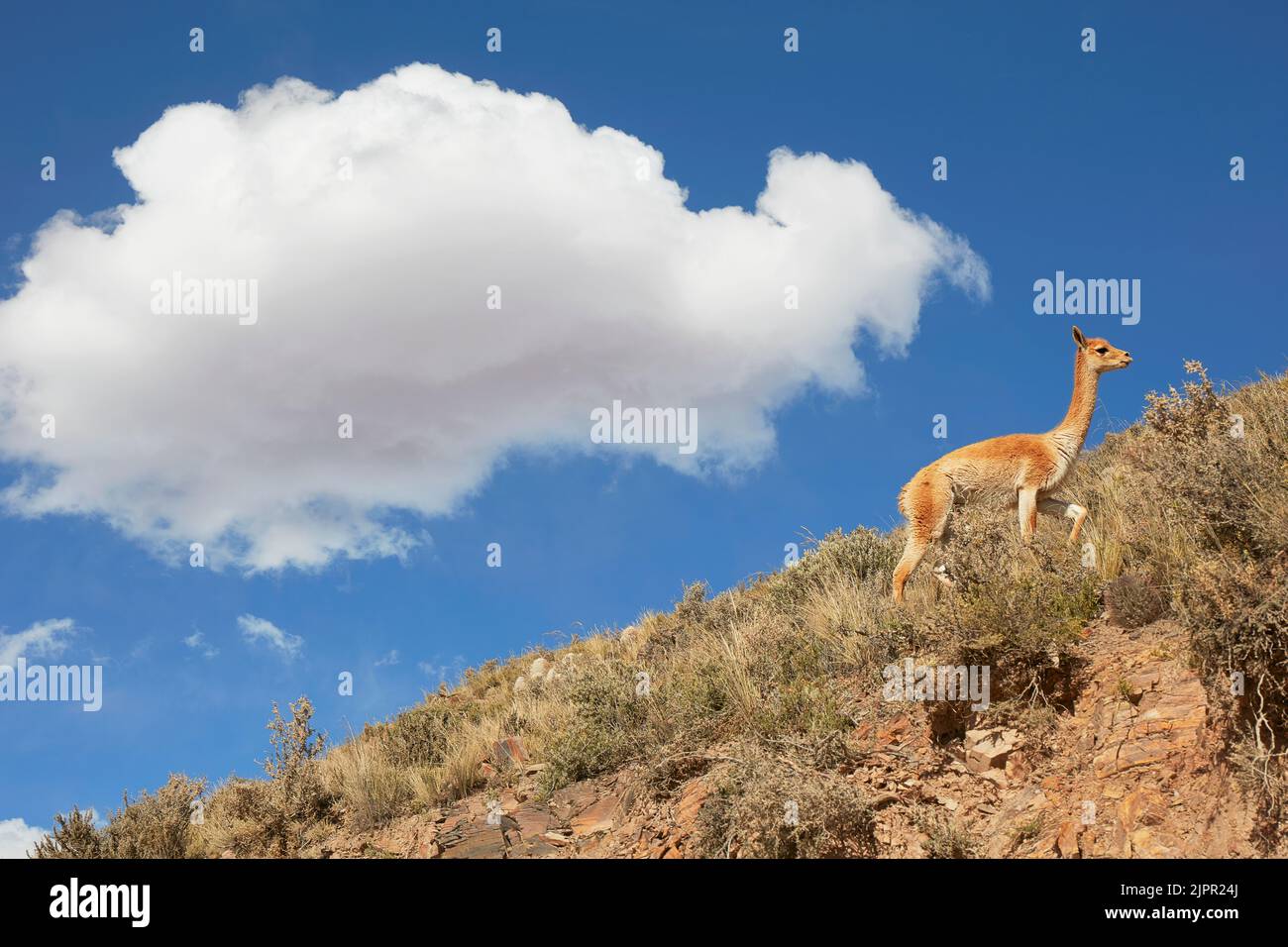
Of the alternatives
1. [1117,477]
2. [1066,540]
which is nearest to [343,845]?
[1066,540]

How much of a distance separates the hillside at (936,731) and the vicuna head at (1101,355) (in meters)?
1.39

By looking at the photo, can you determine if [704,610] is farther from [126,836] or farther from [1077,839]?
[1077,839]

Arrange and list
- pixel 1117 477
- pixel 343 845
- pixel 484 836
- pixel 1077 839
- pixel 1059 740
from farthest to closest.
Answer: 1. pixel 1117 477
2. pixel 343 845
3. pixel 484 836
4. pixel 1059 740
5. pixel 1077 839

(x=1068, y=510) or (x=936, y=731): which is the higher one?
(x=1068, y=510)

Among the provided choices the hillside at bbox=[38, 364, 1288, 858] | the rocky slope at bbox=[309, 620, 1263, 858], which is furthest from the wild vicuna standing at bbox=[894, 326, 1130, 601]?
the rocky slope at bbox=[309, 620, 1263, 858]

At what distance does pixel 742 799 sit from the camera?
8.23 metres

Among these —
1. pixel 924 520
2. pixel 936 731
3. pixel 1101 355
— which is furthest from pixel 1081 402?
pixel 936 731

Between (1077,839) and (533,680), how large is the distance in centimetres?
1263

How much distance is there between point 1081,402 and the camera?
12391 mm

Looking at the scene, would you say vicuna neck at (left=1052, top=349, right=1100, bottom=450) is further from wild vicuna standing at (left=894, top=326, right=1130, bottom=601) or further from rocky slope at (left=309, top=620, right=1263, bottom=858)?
rocky slope at (left=309, top=620, right=1263, bottom=858)

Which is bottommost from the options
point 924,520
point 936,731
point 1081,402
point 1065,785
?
→ point 1065,785

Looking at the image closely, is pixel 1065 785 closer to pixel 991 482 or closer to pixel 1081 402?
pixel 991 482

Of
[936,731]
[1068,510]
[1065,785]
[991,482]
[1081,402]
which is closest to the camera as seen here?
[1065,785]

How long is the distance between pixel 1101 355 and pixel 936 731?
660cm
